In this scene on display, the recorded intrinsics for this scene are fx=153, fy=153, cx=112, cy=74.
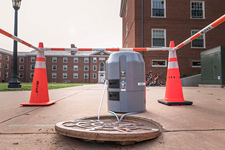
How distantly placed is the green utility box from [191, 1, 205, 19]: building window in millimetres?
5851

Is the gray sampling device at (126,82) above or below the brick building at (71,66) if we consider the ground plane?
below

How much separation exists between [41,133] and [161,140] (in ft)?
4.79

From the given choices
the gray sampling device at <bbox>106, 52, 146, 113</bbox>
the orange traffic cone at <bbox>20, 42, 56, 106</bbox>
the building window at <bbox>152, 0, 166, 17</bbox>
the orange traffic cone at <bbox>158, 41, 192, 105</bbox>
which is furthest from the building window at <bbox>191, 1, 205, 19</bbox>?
the orange traffic cone at <bbox>20, 42, 56, 106</bbox>

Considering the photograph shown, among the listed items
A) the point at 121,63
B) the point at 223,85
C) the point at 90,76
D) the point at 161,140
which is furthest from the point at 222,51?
the point at 90,76

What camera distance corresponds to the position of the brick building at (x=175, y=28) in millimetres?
16562

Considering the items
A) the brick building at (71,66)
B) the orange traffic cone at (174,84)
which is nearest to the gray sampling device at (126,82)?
the orange traffic cone at (174,84)

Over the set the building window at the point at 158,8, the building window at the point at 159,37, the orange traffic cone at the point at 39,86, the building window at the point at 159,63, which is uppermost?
the building window at the point at 158,8

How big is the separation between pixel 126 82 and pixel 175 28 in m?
16.4

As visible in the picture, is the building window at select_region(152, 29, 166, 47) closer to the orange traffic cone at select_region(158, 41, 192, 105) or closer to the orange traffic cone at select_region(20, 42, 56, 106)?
the orange traffic cone at select_region(158, 41, 192, 105)

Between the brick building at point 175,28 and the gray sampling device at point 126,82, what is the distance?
1386 centimetres

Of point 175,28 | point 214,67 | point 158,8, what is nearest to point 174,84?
point 214,67

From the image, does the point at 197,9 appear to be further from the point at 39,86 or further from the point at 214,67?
the point at 39,86

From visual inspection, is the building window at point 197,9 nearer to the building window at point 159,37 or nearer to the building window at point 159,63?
the building window at point 159,37

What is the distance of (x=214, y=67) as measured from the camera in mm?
12625
